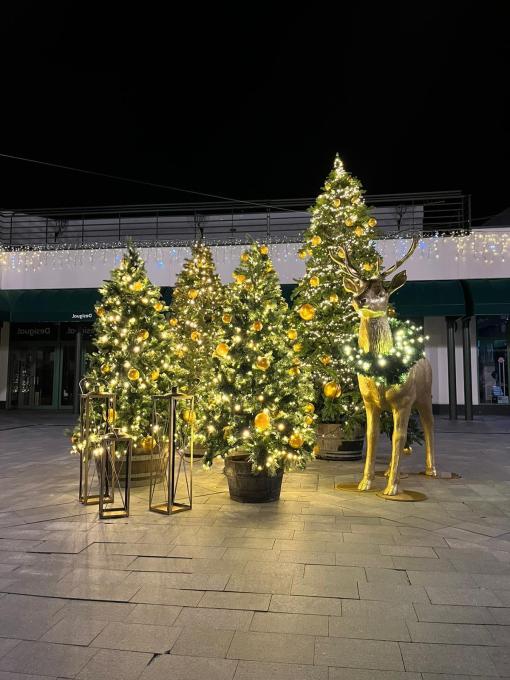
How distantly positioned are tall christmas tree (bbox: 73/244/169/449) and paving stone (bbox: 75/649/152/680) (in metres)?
4.79

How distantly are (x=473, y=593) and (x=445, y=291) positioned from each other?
610 inches

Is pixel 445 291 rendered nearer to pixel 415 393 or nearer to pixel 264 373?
pixel 415 393

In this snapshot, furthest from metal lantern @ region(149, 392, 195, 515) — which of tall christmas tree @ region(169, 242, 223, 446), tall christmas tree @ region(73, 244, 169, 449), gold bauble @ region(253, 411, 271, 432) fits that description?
tall christmas tree @ region(169, 242, 223, 446)

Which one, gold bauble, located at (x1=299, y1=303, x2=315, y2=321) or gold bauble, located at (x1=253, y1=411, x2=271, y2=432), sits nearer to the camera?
gold bauble, located at (x1=253, y1=411, x2=271, y2=432)

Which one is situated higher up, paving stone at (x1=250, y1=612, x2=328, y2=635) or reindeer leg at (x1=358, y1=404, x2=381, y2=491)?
reindeer leg at (x1=358, y1=404, x2=381, y2=491)

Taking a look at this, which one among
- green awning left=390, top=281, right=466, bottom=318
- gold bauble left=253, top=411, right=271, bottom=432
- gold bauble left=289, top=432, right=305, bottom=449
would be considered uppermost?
green awning left=390, top=281, right=466, bottom=318

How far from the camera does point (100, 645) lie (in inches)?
131

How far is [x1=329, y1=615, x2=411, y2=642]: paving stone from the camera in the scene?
3.46m

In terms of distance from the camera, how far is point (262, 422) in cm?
681

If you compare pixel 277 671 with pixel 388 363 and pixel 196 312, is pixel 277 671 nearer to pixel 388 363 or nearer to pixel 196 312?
pixel 388 363

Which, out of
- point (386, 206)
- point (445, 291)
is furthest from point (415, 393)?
point (386, 206)

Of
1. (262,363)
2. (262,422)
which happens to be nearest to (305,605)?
(262,422)

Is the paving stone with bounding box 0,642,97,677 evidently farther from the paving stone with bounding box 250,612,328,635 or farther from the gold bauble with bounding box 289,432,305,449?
the gold bauble with bounding box 289,432,305,449

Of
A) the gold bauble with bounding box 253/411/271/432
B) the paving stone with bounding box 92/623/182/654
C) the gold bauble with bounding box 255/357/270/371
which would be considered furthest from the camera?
the gold bauble with bounding box 255/357/270/371
